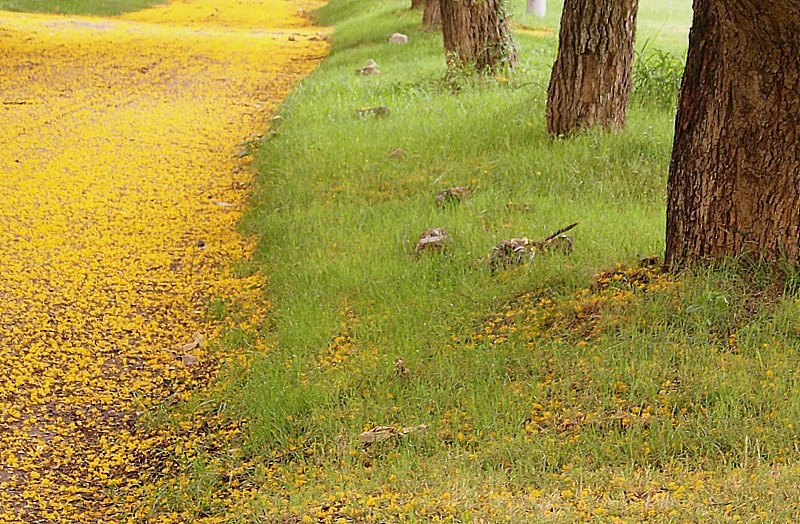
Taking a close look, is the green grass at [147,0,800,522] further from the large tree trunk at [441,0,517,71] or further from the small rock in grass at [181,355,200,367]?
the large tree trunk at [441,0,517,71]

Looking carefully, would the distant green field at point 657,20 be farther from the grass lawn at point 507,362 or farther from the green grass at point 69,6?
the green grass at point 69,6

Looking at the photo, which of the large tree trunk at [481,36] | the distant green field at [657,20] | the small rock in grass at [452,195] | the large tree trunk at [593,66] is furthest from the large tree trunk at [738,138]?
the distant green field at [657,20]

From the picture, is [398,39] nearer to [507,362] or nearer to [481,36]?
[481,36]

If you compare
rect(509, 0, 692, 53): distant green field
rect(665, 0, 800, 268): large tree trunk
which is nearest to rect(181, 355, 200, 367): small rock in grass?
rect(665, 0, 800, 268): large tree trunk

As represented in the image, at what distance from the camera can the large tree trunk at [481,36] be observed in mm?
9891

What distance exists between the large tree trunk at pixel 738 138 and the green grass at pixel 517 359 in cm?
15

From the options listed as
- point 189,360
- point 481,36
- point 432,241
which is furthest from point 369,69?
point 189,360

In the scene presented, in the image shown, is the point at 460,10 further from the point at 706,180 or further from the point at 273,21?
the point at 273,21

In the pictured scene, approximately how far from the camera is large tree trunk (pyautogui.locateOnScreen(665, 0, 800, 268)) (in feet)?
12.5

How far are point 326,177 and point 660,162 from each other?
225 cm

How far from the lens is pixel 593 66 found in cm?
680

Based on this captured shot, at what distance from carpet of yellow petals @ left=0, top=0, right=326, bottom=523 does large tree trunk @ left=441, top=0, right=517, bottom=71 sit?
7.12ft

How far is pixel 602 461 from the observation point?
3279 mm

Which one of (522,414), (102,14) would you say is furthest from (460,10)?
(102,14)
